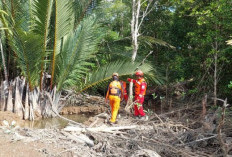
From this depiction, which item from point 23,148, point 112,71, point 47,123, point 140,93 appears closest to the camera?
point 23,148

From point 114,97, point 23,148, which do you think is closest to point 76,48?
point 114,97

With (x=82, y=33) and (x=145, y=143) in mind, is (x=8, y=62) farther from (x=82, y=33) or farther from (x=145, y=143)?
(x=145, y=143)

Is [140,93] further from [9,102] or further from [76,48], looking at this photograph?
[9,102]

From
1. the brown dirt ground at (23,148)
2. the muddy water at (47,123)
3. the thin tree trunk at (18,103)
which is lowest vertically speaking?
the muddy water at (47,123)

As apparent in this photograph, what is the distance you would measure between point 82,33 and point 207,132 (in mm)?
4298

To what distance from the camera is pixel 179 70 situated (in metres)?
8.55

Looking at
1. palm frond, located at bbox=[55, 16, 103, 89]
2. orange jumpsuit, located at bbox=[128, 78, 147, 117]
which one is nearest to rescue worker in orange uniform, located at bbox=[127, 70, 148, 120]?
orange jumpsuit, located at bbox=[128, 78, 147, 117]

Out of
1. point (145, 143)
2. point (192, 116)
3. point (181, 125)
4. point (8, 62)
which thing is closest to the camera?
point (145, 143)

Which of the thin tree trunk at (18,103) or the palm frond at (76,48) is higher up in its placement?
the palm frond at (76,48)

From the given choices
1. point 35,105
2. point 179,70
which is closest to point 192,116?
point 179,70

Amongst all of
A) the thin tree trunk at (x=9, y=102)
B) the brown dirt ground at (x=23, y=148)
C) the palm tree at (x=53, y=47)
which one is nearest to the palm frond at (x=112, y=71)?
the palm tree at (x=53, y=47)

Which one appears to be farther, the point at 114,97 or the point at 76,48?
the point at 76,48

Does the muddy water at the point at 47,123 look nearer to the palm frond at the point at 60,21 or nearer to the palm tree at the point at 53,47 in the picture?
the palm tree at the point at 53,47

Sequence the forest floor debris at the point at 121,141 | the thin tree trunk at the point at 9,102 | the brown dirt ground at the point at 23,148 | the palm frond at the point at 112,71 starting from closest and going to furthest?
the brown dirt ground at the point at 23,148 → the forest floor debris at the point at 121,141 → the thin tree trunk at the point at 9,102 → the palm frond at the point at 112,71
